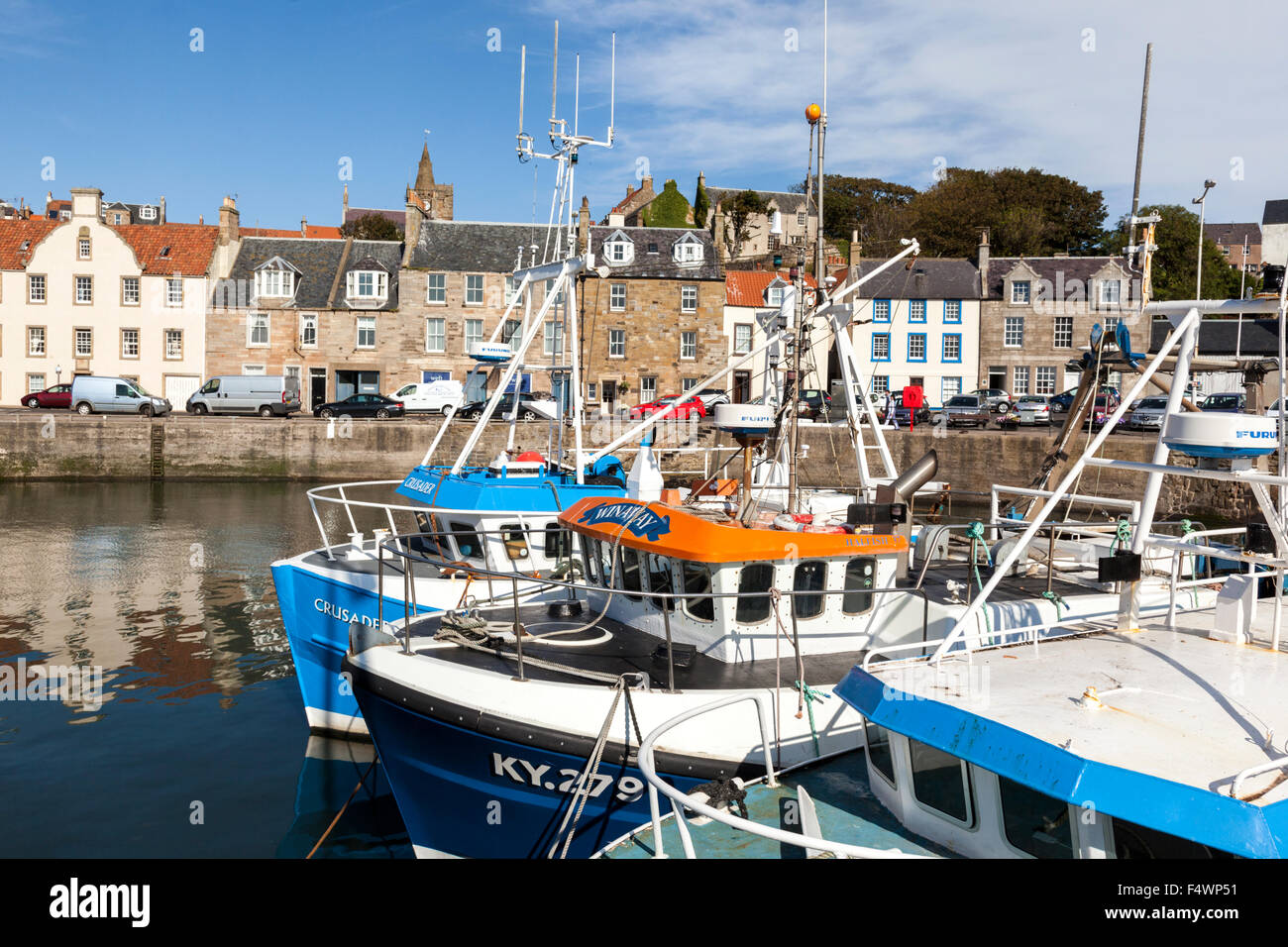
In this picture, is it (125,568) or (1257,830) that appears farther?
(125,568)

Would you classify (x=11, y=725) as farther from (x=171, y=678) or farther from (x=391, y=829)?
(x=391, y=829)

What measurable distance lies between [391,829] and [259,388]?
1451 inches

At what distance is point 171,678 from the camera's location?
15023mm

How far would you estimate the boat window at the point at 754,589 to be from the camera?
948 centimetres

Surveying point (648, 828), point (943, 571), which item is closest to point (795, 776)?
point (648, 828)

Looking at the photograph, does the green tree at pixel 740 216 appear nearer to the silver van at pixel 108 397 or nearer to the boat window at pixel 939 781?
the silver van at pixel 108 397

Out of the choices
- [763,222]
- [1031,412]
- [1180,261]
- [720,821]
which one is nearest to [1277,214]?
[720,821]

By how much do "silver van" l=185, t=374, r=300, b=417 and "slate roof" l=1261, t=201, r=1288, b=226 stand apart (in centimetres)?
4020

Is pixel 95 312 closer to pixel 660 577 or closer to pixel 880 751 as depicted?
pixel 660 577

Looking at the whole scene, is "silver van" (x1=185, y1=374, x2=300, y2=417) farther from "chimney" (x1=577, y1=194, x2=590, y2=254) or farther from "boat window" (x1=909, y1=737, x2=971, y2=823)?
"boat window" (x1=909, y1=737, x2=971, y2=823)

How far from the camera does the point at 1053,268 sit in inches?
2103

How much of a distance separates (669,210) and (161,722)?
183ft

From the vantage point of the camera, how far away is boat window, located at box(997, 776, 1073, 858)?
220 inches

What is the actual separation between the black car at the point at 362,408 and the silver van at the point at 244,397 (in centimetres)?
217
